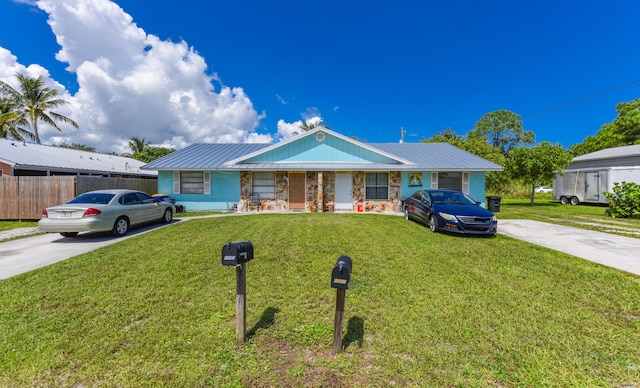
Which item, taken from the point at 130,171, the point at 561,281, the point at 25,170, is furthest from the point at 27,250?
the point at 130,171

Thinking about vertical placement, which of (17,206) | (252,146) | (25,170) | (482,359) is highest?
(252,146)

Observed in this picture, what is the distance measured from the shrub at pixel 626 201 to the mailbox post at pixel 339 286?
16222 millimetres

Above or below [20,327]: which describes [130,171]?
above

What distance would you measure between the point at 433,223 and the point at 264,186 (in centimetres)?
953

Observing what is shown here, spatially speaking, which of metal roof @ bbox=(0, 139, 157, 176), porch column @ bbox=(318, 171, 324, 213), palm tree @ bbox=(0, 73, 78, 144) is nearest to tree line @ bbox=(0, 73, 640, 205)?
palm tree @ bbox=(0, 73, 78, 144)

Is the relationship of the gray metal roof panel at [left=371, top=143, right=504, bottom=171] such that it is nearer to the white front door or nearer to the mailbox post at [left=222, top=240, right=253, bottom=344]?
the white front door

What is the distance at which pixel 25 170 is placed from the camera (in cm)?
1467

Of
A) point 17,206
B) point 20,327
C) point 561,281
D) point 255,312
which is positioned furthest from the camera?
point 17,206

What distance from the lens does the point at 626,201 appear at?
11.7 m

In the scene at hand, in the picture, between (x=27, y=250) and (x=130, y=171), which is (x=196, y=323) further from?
(x=130, y=171)

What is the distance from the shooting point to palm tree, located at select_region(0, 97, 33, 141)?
74.8 ft

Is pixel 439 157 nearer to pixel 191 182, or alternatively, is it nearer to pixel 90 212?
pixel 191 182

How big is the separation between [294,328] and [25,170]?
20.2 metres

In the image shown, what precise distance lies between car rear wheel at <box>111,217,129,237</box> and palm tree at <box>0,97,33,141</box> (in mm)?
25478
